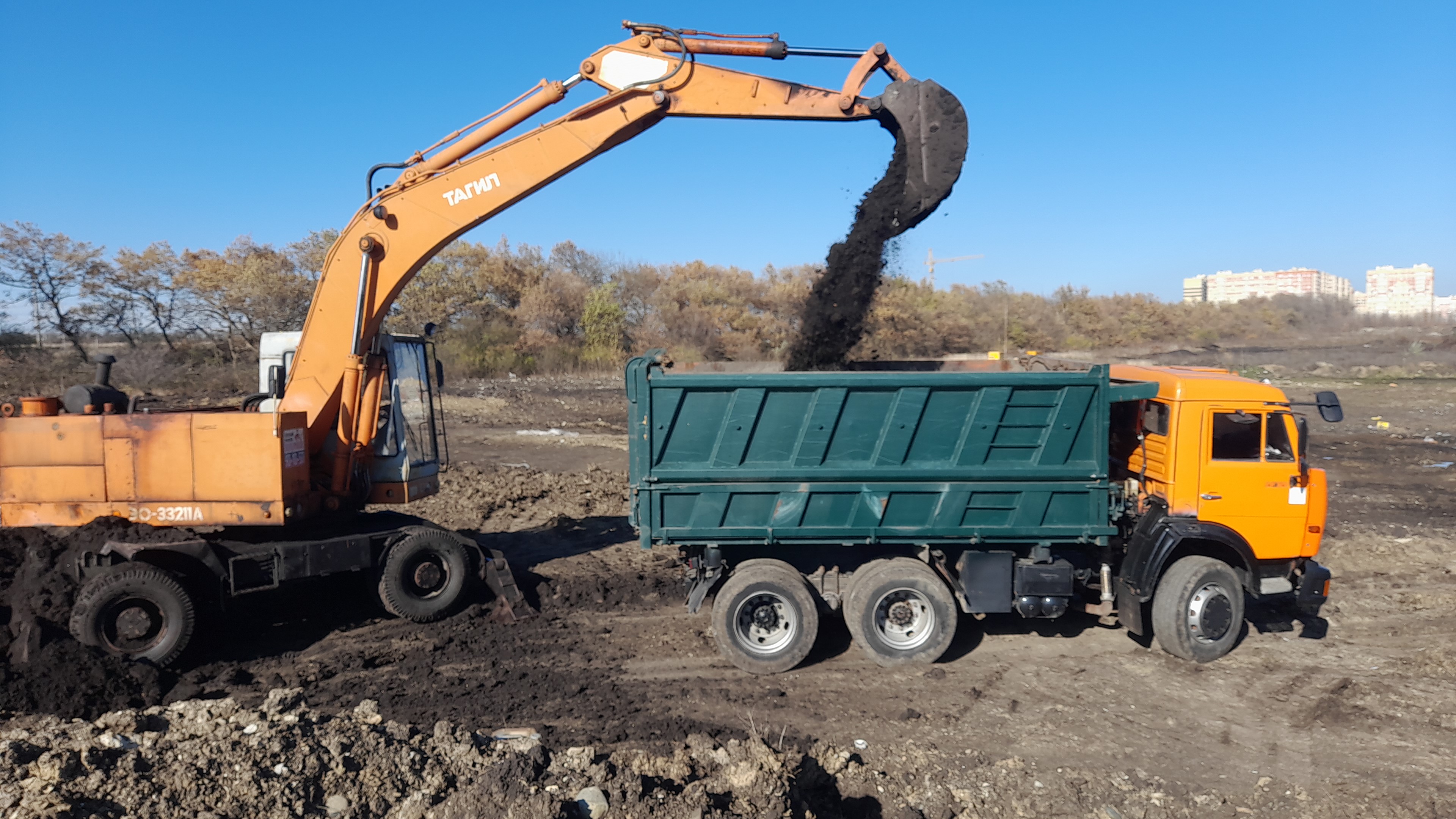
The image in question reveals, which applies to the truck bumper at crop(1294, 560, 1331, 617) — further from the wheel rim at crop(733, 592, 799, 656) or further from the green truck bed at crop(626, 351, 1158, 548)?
the wheel rim at crop(733, 592, 799, 656)

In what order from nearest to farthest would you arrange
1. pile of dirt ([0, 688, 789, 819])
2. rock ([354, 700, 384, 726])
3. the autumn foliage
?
1. pile of dirt ([0, 688, 789, 819])
2. rock ([354, 700, 384, 726])
3. the autumn foliage

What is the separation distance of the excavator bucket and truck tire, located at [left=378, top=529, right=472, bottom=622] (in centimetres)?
538

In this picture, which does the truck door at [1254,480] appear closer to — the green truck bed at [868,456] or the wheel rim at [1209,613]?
the wheel rim at [1209,613]

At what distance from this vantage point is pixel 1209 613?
22.6 feet

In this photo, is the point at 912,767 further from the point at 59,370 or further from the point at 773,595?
the point at 59,370

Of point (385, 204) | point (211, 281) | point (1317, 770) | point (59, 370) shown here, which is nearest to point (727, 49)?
point (385, 204)

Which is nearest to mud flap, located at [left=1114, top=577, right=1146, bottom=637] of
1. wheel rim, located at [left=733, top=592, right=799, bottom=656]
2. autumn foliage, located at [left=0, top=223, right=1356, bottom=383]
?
wheel rim, located at [left=733, top=592, right=799, bottom=656]

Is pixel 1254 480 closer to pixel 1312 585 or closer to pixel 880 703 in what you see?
pixel 1312 585

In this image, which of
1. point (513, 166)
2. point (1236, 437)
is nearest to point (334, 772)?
point (513, 166)

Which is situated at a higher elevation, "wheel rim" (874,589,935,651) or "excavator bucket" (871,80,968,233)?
"excavator bucket" (871,80,968,233)

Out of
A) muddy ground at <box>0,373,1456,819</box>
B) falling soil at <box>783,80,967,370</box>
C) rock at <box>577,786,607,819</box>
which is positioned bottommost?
muddy ground at <box>0,373,1456,819</box>

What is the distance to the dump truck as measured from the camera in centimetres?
659

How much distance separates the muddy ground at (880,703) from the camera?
4.84 m

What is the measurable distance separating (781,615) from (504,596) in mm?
2792
